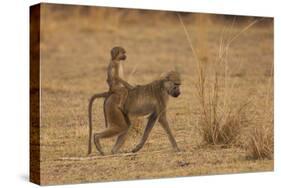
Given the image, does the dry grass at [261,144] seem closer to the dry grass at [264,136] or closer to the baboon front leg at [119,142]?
the dry grass at [264,136]

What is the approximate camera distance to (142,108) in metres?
9.55

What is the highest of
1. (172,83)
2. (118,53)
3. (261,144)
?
(118,53)

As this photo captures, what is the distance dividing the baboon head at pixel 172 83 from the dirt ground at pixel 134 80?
0.27 feet

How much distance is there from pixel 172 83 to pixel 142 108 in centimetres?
54

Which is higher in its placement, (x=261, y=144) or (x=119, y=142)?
(x=119, y=142)

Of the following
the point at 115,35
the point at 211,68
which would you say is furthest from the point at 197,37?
the point at 115,35

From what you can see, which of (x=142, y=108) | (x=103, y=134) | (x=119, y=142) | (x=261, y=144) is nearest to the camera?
(x=103, y=134)

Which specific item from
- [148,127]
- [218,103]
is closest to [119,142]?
[148,127]

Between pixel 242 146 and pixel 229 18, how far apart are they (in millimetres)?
1747

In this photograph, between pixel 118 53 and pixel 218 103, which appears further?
pixel 218 103

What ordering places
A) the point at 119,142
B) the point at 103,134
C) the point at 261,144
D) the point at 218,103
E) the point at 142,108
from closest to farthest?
the point at 103,134
the point at 119,142
the point at 142,108
the point at 218,103
the point at 261,144

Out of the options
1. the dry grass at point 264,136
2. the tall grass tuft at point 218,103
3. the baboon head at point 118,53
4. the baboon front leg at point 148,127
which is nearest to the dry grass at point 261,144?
the dry grass at point 264,136

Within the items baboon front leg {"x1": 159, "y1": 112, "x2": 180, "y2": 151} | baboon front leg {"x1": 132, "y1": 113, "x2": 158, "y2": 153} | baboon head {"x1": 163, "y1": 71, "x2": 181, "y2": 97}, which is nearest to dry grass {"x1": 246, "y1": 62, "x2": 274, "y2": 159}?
baboon front leg {"x1": 159, "y1": 112, "x2": 180, "y2": 151}

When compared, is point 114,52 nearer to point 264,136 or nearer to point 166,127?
point 166,127
